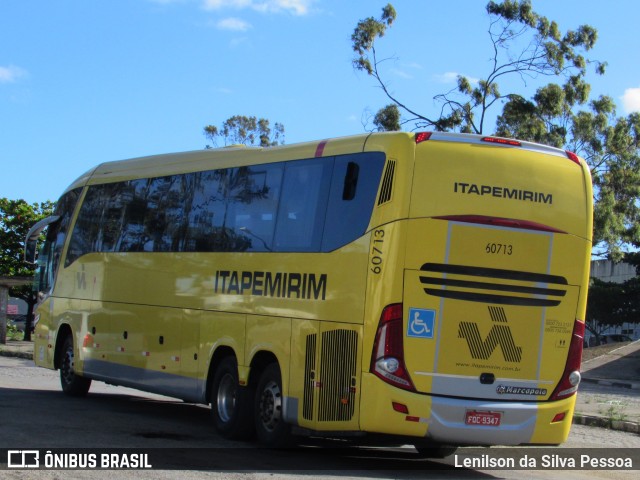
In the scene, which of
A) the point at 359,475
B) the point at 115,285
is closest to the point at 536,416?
the point at 359,475

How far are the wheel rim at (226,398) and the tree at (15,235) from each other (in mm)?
37318

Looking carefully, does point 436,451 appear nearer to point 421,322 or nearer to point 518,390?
point 518,390

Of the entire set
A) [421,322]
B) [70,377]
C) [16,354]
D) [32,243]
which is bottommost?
[16,354]

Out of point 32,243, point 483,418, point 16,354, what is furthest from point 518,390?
point 16,354

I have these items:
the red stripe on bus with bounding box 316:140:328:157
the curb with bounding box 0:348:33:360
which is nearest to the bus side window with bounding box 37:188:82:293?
the red stripe on bus with bounding box 316:140:328:157

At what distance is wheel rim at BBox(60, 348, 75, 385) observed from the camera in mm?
18125

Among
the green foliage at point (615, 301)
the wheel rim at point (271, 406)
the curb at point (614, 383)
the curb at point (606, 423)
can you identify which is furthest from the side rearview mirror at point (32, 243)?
the green foliage at point (615, 301)

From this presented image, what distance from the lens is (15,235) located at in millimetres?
50469

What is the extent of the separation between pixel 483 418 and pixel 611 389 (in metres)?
21.5

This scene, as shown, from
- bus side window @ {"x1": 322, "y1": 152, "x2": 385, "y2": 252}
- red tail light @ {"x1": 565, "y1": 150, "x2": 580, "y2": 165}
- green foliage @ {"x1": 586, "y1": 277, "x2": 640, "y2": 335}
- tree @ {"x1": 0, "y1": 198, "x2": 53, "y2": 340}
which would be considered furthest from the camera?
green foliage @ {"x1": 586, "y1": 277, "x2": 640, "y2": 335}

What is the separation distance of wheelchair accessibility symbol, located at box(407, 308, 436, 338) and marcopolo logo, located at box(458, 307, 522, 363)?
345 mm

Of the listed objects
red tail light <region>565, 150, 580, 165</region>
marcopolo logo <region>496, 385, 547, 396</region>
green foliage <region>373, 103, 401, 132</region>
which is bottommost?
marcopolo logo <region>496, 385, 547, 396</region>

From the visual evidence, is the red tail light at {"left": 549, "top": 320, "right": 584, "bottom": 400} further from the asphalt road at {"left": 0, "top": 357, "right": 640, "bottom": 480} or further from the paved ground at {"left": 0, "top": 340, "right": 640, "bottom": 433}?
the paved ground at {"left": 0, "top": 340, "right": 640, "bottom": 433}

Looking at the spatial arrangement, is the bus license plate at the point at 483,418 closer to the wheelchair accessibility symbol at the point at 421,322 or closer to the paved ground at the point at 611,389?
the wheelchair accessibility symbol at the point at 421,322
